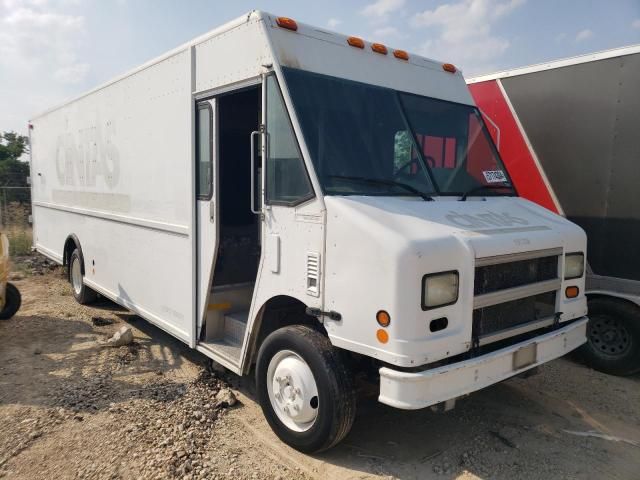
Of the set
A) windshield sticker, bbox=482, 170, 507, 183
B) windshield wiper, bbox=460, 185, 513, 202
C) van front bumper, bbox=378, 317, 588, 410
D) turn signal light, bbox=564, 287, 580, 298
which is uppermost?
windshield sticker, bbox=482, 170, 507, 183

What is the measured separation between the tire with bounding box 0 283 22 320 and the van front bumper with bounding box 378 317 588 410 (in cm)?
559

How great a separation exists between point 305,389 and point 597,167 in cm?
405

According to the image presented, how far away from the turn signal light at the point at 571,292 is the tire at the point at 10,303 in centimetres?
644

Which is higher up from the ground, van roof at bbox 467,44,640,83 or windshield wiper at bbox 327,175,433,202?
van roof at bbox 467,44,640,83

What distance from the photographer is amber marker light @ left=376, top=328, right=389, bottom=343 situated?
303 centimetres

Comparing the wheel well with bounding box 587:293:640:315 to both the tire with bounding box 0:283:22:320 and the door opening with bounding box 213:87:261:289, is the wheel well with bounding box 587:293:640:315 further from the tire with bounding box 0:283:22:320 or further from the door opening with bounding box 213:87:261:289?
the tire with bounding box 0:283:22:320

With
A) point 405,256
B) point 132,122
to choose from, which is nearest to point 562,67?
point 405,256

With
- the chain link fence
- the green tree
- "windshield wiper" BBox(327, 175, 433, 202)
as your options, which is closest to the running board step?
"windshield wiper" BBox(327, 175, 433, 202)

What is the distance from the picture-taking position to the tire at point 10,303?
6.62m

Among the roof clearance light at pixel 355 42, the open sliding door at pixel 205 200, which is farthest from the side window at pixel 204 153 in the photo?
the roof clearance light at pixel 355 42

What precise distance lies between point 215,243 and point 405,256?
81.2 inches

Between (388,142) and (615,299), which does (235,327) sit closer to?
(388,142)

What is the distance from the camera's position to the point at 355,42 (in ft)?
13.5

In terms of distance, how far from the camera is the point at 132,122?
5.82 m
